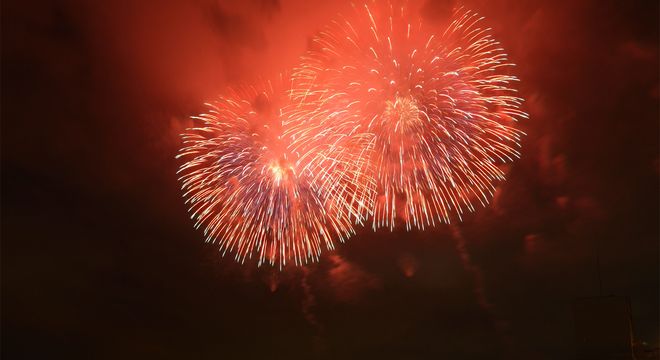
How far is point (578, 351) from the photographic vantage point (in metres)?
29.0

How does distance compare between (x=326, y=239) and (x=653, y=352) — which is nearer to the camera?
(x=326, y=239)

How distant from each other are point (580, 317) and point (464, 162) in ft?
62.1

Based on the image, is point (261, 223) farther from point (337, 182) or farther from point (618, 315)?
point (618, 315)

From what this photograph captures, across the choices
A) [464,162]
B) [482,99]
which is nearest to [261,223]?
[464,162]

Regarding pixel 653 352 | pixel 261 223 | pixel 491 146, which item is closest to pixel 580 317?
pixel 653 352

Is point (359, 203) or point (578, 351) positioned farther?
point (578, 351)

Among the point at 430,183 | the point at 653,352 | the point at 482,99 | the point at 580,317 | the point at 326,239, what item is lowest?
the point at 653,352

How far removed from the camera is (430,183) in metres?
14.3

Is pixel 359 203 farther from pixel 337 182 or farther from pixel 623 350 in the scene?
pixel 623 350

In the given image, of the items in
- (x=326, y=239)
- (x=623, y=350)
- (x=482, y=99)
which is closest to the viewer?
(x=482, y=99)

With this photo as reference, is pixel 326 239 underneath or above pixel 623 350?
above

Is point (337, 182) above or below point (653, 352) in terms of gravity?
above

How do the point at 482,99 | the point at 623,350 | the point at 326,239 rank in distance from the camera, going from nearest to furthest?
the point at 482,99 < the point at 326,239 < the point at 623,350

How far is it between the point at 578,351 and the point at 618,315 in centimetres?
262
